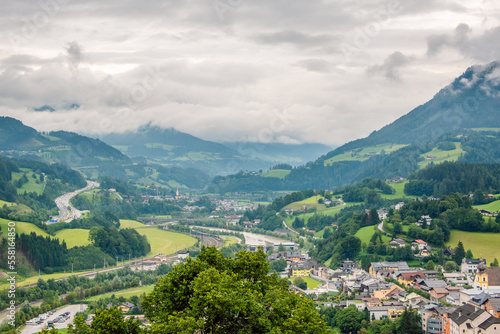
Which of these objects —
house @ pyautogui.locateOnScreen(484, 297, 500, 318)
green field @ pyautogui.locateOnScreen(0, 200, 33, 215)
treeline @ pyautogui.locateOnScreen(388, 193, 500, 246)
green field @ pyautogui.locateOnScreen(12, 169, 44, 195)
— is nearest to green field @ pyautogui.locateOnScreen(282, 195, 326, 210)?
treeline @ pyautogui.locateOnScreen(388, 193, 500, 246)

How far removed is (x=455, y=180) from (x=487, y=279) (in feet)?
209

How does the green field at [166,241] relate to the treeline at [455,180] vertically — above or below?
below

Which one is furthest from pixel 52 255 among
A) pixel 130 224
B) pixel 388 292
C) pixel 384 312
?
pixel 130 224

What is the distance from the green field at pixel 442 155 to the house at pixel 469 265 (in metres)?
106

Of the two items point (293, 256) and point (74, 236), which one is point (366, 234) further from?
point (74, 236)

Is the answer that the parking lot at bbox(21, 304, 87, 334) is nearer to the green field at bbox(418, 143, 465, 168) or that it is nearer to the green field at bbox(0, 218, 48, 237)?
the green field at bbox(0, 218, 48, 237)

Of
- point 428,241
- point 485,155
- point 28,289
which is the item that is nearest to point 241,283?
point 28,289

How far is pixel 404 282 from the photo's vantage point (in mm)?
55469

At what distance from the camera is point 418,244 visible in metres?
67.0

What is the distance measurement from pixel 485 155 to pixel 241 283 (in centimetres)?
16049

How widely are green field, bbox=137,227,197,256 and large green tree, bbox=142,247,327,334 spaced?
67326 mm

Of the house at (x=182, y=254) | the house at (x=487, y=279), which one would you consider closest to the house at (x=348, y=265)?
the house at (x=487, y=279)

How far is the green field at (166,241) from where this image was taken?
293ft

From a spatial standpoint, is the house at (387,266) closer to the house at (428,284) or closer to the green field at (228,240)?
the house at (428,284)
